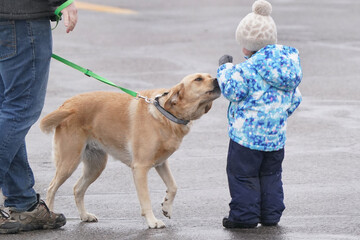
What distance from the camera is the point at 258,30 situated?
17.0ft

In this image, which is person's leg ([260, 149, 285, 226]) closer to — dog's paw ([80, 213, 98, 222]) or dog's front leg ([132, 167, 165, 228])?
dog's front leg ([132, 167, 165, 228])

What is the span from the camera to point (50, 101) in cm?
925

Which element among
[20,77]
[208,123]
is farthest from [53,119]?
[208,123]

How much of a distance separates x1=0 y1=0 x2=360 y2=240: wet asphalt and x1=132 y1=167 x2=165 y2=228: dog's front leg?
80 millimetres

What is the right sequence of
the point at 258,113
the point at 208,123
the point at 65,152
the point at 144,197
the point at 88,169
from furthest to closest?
1. the point at 208,123
2. the point at 88,169
3. the point at 65,152
4. the point at 144,197
5. the point at 258,113

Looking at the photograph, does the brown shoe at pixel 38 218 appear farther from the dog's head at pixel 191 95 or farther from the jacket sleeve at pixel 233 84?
the jacket sleeve at pixel 233 84

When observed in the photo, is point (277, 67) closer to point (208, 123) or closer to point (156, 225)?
point (156, 225)

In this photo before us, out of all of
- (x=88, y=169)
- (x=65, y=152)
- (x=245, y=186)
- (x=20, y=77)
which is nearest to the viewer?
(x=20, y=77)

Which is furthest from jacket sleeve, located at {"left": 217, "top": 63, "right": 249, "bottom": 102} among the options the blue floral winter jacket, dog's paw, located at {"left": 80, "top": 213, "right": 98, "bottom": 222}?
dog's paw, located at {"left": 80, "top": 213, "right": 98, "bottom": 222}

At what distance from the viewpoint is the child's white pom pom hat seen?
17.0 feet

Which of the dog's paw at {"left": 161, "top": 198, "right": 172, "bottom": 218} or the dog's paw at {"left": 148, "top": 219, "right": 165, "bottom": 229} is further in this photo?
the dog's paw at {"left": 161, "top": 198, "right": 172, "bottom": 218}

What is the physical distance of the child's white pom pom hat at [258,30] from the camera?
5191 mm

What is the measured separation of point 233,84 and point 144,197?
1.03 metres

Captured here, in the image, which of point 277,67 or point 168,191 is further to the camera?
point 168,191
